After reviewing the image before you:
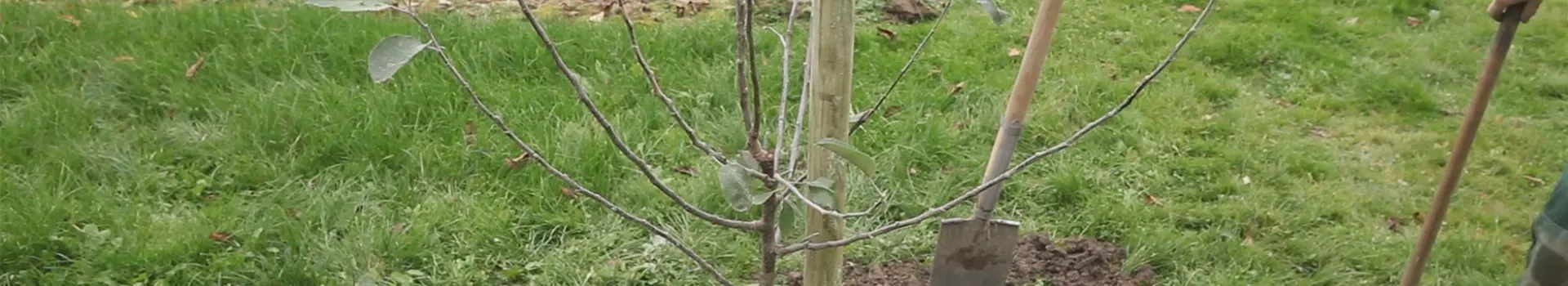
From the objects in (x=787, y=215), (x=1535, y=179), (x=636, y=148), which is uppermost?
(x=787, y=215)

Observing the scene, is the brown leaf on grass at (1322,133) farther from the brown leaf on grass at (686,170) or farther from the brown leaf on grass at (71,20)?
the brown leaf on grass at (71,20)

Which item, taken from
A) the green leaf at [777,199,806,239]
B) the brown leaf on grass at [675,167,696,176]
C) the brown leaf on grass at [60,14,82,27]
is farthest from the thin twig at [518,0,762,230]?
the brown leaf on grass at [60,14,82,27]

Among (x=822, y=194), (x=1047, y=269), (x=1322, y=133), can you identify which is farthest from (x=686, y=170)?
(x=1322, y=133)

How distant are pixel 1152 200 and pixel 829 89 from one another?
1569 millimetres

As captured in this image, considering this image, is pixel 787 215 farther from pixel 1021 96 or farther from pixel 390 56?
pixel 1021 96

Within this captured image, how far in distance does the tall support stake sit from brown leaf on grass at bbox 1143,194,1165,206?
135cm

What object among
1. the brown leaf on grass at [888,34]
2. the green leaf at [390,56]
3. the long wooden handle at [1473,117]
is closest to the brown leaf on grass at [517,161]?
the brown leaf on grass at [888,34]

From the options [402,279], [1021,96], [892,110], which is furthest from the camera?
[892,110]

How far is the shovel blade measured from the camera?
2168 mm

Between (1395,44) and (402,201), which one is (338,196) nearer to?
(402,201)

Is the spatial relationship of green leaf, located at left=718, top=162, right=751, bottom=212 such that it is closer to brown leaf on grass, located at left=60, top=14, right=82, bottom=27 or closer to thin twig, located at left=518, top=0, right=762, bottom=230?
thin twig, located at left=518, top=0, right=762, bottom=230

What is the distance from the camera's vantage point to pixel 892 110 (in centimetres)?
339

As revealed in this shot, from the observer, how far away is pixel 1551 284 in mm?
2000

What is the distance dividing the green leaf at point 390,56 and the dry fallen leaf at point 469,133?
2.00 metres
